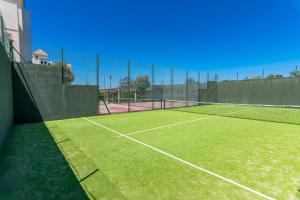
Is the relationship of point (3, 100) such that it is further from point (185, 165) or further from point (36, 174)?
point (185, 165)

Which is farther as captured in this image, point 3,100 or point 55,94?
point 55,94

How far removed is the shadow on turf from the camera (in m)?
2.13

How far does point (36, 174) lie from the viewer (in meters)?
2.63

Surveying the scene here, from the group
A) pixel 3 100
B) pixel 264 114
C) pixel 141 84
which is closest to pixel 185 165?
pixel 3 100

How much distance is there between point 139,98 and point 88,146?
1212 centimetres

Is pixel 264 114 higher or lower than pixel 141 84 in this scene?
lower

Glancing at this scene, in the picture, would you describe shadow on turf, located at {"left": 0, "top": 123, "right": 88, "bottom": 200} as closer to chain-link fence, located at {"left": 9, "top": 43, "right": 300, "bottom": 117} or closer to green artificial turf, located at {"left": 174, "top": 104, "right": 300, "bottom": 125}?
Result: chain-link fence, located at {"left": 9, "top": 43, "right": 300, "bottom": 117}

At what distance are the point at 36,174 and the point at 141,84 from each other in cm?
1235

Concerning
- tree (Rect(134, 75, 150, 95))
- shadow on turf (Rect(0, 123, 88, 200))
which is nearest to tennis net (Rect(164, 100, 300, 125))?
tree (Rect(134, 75, 150, 95))

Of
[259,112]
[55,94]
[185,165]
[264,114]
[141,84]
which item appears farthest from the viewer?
[141,84]

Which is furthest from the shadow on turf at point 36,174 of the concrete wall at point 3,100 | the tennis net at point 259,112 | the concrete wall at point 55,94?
the tennis net at point 259,112

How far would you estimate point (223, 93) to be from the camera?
1719 centimetres

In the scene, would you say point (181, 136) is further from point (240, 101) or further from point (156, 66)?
point (240, 101)

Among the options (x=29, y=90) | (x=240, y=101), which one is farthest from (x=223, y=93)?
(x=29, y=90)
